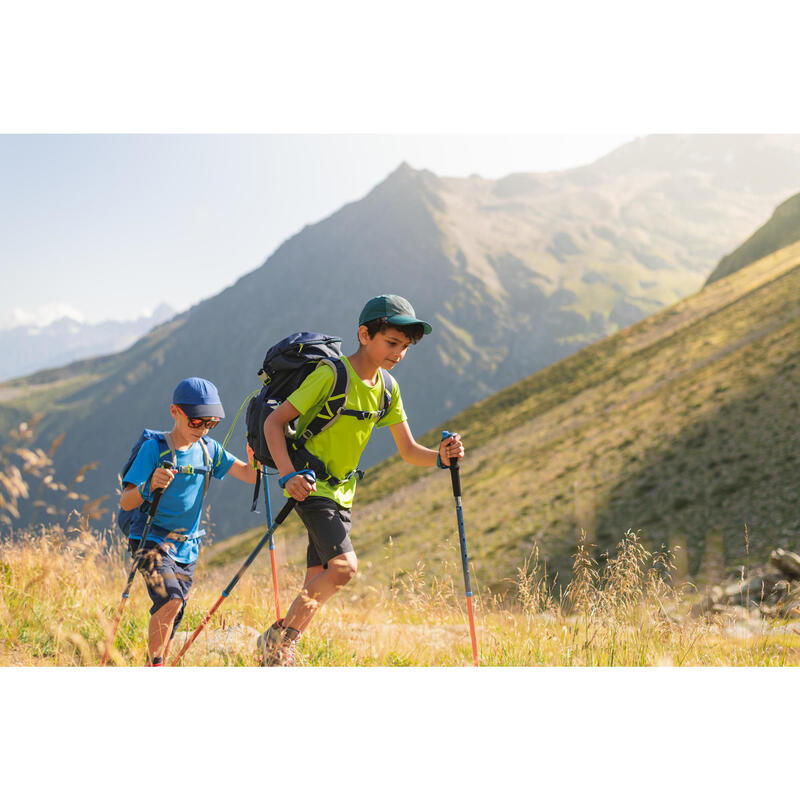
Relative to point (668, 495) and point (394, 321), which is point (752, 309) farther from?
point (394, 321)

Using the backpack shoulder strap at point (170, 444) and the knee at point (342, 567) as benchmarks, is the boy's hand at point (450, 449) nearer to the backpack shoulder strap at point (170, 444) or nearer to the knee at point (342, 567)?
the knee at point (342, 567)

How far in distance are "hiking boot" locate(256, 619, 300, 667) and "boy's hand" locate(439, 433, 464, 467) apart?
132cm

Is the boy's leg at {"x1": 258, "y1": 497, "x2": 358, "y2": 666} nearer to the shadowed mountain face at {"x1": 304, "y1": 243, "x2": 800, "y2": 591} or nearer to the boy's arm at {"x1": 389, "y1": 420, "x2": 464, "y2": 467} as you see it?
the boy's arm at {"x1": 389, "y1": 420, "x2": 464, "y2": 467}

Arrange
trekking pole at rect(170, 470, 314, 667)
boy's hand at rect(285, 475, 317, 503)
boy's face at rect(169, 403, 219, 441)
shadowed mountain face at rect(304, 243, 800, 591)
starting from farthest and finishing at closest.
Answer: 1. shadowed mountain face at rect(304, 243, 800, 591)
2. boy's face at rect(169, 403, 219, 441)
3. trekking pole at rect(170, 470, 314, 667)
4. boy's hand at rect(285, 475, 317, 503)

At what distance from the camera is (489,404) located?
72375 mm

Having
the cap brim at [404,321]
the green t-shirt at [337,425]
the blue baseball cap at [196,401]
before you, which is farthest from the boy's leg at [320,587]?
the cap brim at [404,321]

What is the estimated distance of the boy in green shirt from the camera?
3367 mm

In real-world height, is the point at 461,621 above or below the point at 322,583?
below

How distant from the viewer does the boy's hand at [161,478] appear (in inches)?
143

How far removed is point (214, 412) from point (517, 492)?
112 feet

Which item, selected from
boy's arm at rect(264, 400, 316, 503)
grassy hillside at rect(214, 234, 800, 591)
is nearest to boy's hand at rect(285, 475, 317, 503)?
boy's arm at rect(264, 400, 316, 503)

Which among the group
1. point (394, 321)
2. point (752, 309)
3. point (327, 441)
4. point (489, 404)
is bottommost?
point (489, 404)
